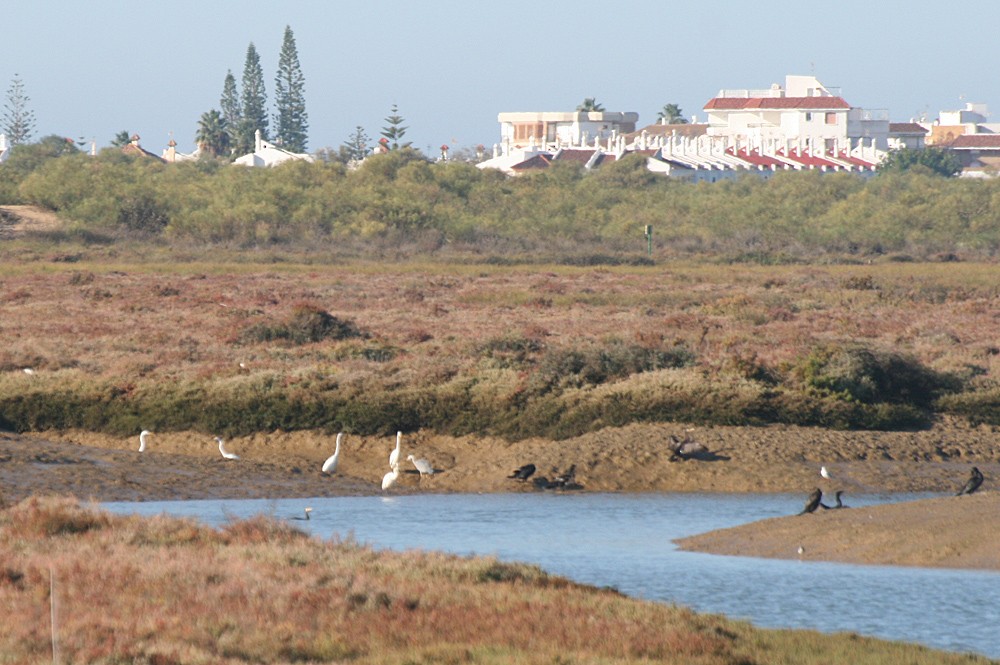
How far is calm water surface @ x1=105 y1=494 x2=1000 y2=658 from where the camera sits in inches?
528

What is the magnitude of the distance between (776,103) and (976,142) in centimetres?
2870

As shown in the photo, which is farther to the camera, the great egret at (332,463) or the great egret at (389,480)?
the great egret at (332,463)

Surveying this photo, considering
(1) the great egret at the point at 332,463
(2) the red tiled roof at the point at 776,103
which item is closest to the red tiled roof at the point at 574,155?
(2) the red tiled roof at the point at 776,103

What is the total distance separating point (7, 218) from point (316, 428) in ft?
214

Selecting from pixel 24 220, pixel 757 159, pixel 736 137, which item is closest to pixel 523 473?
pixel 24 220

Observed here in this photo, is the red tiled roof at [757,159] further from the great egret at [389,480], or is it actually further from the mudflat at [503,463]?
the great egret at [389,480]

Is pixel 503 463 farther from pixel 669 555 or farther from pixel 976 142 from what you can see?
pixel 976 142

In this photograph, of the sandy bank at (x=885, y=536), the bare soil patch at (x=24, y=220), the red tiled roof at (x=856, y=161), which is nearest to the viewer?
the sandy bank at (x=885, y=536)

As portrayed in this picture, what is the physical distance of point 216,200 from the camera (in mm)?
95000

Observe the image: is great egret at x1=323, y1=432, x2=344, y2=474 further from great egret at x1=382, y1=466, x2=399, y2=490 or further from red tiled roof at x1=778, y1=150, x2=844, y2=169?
red tiled roof at x1=778, y1=150, x2=844, y2=169

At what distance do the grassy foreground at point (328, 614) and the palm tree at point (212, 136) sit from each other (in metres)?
151

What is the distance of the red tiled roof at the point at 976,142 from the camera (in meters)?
190

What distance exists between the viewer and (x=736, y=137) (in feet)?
549

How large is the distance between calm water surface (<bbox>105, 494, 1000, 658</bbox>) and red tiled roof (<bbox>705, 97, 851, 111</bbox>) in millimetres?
160796
